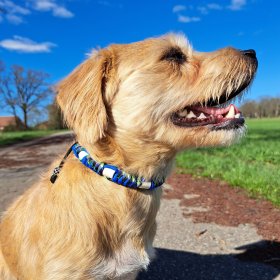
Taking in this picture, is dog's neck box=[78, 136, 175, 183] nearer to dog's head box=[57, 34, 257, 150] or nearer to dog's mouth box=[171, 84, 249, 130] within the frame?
dog's head box=[57, 34, 257, 150]

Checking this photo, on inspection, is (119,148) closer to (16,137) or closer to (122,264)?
(122,264)

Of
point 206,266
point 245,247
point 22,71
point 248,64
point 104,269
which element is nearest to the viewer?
point 104,269

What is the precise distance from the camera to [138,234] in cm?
289

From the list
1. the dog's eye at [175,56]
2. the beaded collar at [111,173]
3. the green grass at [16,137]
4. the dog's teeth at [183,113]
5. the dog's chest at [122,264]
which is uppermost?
the dog's eye at [175,56]

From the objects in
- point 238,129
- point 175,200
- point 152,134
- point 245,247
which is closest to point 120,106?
point 152,134

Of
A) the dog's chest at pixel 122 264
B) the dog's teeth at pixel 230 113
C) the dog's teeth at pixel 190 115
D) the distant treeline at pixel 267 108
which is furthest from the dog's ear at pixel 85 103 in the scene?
the distant treeline at pixel 267 108

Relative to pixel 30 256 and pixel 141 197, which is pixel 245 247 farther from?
pixel 30 256

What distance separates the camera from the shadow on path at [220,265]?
12.8 feet

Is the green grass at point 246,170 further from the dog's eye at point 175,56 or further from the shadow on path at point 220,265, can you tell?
the shadow on path at point 220,265

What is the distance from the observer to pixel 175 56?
3084mm

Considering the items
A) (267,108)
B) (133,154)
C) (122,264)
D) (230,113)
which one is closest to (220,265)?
(122,264)

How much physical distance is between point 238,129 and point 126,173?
97cm

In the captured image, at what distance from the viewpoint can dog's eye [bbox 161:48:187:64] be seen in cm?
304

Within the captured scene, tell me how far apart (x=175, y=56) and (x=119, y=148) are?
0.96m
